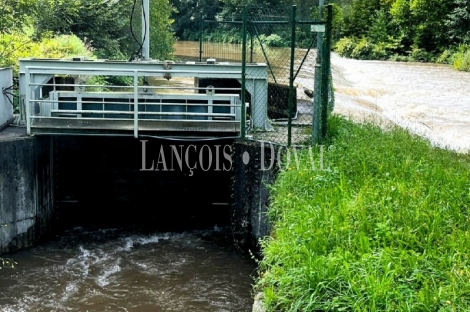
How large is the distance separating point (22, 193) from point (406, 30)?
35611 mm

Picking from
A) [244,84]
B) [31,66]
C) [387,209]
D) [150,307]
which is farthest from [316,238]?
[31,66]

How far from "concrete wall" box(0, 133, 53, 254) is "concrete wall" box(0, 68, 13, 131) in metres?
0.57

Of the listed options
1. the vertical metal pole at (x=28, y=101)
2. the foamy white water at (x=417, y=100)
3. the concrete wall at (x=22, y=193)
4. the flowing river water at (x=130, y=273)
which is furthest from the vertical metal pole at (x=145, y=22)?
the foamy white water at (x=417, y=100)

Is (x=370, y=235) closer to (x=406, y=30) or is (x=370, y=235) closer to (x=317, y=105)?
(x=317, y=105)

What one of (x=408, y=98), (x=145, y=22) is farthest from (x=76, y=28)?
(x=408, y=98)

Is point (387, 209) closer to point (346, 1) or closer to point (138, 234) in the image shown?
point (138, 234)

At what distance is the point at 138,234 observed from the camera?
31.0ft

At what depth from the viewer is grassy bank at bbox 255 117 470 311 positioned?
428cm

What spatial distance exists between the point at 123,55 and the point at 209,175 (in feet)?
41.2

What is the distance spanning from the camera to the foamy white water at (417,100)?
14.1m

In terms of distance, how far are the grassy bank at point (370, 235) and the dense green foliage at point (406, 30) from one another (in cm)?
2794

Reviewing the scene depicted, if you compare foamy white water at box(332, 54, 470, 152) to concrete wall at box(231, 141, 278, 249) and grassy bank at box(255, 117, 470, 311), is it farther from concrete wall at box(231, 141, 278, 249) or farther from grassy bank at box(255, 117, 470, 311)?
grassy bank at box(255, 117, 470, 311)

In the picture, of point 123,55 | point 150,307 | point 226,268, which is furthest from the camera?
point 123,55

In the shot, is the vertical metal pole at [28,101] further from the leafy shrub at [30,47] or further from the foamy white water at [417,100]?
the foamy white water at [417,100]
